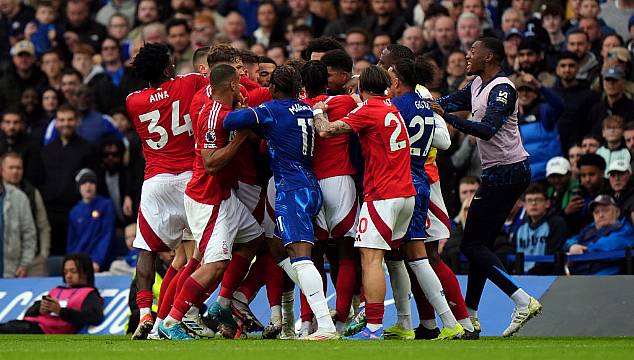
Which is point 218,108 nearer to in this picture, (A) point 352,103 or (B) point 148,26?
(A) point 352,103

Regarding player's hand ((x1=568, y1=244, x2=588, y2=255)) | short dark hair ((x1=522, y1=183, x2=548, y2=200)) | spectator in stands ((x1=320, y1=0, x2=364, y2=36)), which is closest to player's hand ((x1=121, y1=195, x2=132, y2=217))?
spectator in stands ((x1=320, y1=0, x2=364, y2=36))

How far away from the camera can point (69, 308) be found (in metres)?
17.6

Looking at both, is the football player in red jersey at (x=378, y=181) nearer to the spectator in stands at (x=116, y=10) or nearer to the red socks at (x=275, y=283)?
the red socks at (x=275, y=283)

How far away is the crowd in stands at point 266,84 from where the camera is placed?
17156 millimetres

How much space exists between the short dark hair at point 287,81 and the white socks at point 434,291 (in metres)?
1.89

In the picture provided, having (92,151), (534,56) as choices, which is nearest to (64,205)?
(92,151)

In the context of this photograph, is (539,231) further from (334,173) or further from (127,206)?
(127,206)

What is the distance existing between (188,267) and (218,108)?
5.73 ft

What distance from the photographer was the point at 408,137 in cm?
1308

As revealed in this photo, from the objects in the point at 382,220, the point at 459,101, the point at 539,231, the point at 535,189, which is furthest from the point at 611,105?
the point at 382,220

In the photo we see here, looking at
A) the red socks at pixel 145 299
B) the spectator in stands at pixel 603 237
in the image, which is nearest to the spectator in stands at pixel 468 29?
the spectator in stands at pixel 603 237

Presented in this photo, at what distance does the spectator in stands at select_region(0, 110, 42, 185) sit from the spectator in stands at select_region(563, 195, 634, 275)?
325 inches

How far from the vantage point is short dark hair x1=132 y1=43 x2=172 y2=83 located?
1377cm

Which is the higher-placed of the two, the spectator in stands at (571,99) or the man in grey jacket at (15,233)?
the spectator in stands at (571,99)
